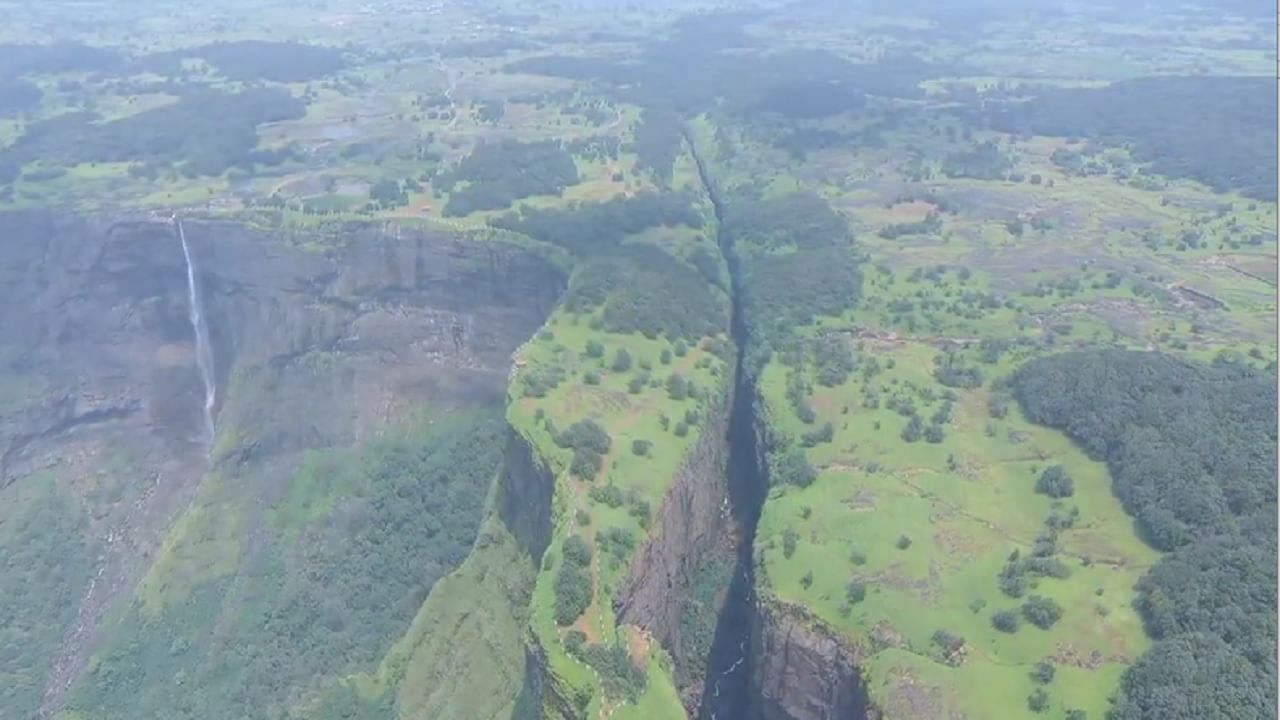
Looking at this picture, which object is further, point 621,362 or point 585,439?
point 621,362

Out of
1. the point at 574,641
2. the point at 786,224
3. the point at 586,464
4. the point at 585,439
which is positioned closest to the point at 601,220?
the point at 786,224

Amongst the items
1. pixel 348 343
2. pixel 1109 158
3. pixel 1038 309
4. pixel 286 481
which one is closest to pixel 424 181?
pixel 348 343

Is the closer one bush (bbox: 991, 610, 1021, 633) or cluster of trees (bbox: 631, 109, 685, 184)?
bush (bbox: 991, 610, 1021, 633)

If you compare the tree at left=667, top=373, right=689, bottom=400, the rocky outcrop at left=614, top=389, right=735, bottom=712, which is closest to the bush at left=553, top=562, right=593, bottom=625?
the rocky outcrop at left=614, top=389, right=735, bottom=712

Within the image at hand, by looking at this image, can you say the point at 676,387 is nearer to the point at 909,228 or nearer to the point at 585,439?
the point at 585,439

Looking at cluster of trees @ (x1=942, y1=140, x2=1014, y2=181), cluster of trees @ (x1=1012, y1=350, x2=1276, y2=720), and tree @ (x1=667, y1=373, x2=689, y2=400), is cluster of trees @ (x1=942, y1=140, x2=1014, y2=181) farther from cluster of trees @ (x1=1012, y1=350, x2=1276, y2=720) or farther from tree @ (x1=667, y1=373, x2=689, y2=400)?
tree @ (x1=667, y1=373, x2=689, y2=400)

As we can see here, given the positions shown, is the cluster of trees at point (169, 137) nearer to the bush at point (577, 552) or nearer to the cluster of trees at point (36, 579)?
the cluster of trees at point (36, 579)

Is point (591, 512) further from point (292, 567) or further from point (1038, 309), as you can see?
point (1038, 309)
